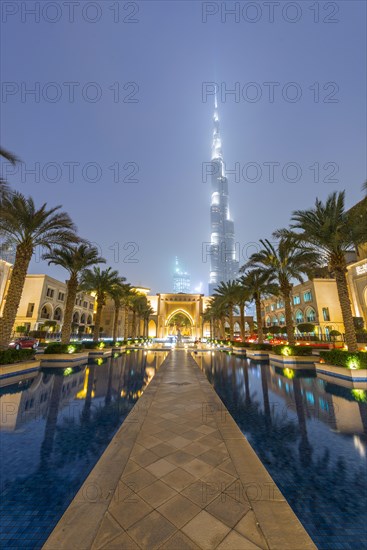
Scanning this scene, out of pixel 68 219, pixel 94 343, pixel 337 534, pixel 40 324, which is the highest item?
pixel 68 219

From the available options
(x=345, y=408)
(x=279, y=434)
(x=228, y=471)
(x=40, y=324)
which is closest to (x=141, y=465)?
(x=228, y=471)

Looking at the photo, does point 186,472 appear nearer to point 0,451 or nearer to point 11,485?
point 11,485

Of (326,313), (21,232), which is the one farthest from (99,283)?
(326,313)

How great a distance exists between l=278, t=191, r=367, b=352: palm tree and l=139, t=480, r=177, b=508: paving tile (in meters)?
12.2

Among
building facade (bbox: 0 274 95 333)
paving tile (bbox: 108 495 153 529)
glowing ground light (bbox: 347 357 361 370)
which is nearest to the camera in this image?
paving tile (bbox: 108 495 153 529)

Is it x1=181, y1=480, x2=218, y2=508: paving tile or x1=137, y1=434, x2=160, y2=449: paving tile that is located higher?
x1=137, y1=434, x2=160, y2=449: paving tile

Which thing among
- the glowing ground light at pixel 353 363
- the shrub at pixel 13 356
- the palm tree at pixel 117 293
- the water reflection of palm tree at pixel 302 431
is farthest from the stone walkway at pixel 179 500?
the palm tree at pixel 117 293

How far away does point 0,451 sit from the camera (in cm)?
439

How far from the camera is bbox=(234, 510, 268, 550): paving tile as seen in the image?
2.20m

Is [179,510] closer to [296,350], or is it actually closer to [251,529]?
[251,529]

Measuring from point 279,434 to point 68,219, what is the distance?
1498cm

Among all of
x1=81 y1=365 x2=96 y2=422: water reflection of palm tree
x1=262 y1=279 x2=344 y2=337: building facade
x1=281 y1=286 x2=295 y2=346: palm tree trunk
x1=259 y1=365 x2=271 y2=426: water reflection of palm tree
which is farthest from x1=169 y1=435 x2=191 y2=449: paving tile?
x1=262 y1=279 x2=344 y2=337: building facade

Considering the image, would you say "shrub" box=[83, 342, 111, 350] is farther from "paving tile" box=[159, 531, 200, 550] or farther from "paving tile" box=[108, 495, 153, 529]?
"paving tile" box=[159, 531, 200, 550]

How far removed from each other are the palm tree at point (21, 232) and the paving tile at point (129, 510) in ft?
39.2
